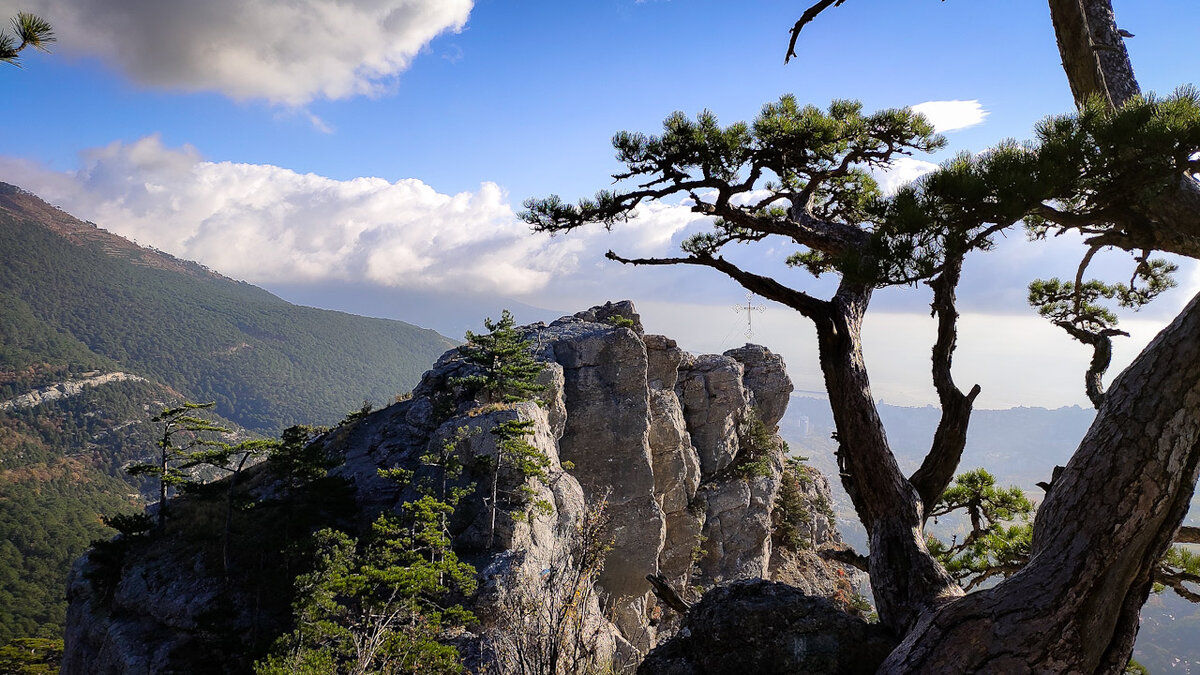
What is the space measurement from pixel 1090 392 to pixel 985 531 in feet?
7.85

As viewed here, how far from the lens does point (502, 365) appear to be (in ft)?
62.4

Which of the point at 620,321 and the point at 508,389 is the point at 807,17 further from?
the point at 620,321

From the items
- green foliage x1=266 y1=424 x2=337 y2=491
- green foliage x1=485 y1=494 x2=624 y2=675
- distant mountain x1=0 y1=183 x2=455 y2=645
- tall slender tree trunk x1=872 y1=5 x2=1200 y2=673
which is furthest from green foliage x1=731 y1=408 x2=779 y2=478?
distant mountain x1=0 y1=183 x2=455 y2=645

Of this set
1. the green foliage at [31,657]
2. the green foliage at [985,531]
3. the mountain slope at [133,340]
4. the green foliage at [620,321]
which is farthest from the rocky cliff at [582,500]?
the mountain slope at [133,340]

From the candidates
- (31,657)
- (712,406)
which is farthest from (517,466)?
(31,657)

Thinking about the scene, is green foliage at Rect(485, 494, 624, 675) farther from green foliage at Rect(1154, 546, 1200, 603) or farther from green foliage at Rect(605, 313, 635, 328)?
green foliage at Rect(605, 313, 635, 328)

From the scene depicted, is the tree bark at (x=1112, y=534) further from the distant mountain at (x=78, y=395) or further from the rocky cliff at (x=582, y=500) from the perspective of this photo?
the distant mountain at (x=78, y=395)

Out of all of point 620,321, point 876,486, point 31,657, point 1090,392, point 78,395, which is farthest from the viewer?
point 78,395

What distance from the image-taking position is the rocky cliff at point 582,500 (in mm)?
13156

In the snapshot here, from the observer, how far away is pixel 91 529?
7900cm

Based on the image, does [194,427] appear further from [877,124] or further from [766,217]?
[877,124]

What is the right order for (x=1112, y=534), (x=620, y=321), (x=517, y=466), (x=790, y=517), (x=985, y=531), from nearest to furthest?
(x=1112, y=534), (x=985, y=531), (x=517, y=466), (x=620, y=321), (x=790, y=517)

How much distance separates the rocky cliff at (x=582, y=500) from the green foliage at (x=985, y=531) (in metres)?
1.86

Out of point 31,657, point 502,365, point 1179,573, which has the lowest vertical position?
point 31,657
